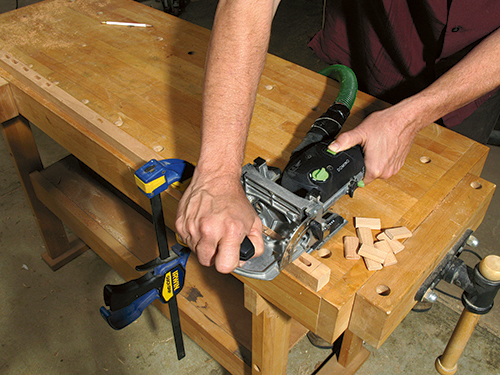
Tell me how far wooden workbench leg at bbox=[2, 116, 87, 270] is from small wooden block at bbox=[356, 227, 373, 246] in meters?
1.28

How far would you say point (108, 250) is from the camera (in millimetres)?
1434

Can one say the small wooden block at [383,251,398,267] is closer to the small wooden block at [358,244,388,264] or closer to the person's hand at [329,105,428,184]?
the small wooden block at [358,244,388,264]

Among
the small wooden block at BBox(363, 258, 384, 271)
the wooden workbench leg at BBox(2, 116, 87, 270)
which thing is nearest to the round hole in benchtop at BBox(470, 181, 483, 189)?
the small wooden block at BBox(363, 258, 384, 271)

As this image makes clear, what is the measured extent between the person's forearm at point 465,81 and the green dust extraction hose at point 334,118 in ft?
0.45

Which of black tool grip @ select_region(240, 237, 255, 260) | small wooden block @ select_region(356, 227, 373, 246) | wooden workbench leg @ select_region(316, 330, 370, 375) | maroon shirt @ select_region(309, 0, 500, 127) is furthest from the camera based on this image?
wooden workbench leg @ select_region(316, 330, 370, 375)

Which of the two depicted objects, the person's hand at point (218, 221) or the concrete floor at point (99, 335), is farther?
the concrete floor at point (99, 335)

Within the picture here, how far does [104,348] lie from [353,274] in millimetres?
1220

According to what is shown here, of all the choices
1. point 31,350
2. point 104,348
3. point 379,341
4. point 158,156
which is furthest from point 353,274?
point 31,350

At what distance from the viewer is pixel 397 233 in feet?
2.77

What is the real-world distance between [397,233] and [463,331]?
20.5 inches

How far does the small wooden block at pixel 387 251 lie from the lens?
80cm

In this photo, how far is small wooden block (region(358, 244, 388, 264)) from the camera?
2.60 ft

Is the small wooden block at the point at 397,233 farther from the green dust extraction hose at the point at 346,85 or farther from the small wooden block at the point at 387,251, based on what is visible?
the green dust extraction hose at the point at 346,85

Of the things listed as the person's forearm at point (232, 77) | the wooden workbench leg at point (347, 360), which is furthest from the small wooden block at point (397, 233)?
the wooden workbench leg at point (347, 360)
